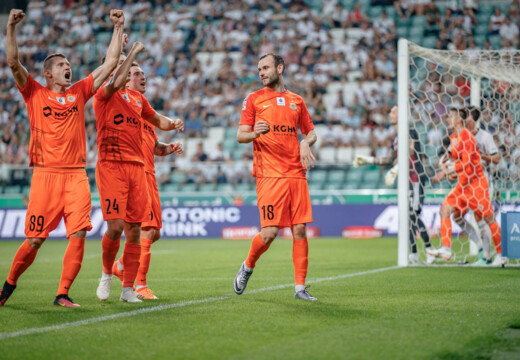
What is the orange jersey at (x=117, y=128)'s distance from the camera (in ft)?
21.3

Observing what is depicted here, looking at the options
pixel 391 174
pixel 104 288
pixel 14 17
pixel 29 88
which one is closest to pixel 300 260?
pixel 104 288

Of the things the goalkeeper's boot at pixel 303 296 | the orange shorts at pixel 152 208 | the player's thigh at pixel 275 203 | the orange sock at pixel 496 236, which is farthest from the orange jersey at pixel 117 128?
the orange sock at pixel 496 236

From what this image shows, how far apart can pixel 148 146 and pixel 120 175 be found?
3.60 feet

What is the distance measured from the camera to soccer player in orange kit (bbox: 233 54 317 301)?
657cm

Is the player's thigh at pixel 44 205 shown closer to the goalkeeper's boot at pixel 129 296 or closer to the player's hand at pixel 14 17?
the goalkeeper's boot at pixel 129 296

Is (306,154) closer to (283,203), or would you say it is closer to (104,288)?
(283,203)

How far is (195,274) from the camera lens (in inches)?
381

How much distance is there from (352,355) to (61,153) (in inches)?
128

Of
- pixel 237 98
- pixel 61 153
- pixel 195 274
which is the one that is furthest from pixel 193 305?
pixel 237 98

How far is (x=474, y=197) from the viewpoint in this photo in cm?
1040

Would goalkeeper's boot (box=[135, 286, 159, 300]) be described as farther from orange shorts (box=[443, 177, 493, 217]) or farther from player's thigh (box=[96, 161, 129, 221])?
orange shorts (box=[443, 177, 493, 217])

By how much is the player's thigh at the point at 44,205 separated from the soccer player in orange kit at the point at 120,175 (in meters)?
0.43

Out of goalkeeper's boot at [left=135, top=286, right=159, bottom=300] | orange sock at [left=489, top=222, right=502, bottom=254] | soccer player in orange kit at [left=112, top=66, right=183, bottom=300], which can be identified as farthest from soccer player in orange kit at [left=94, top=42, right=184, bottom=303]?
orange sock at [left=489, top=222, right=502, bottom=254]

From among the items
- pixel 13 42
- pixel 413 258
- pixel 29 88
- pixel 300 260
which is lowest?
pixel 413 258
